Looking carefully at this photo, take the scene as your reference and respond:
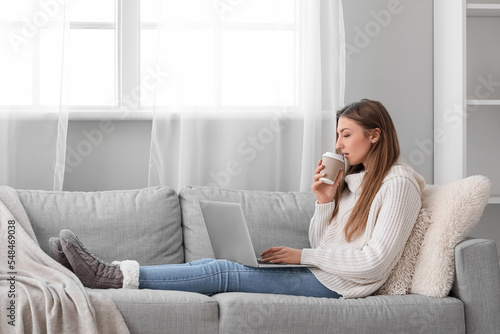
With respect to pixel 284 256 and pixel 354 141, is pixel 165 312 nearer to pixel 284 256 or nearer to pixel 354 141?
pixel 284 256

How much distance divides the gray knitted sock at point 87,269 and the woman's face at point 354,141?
2.96ft

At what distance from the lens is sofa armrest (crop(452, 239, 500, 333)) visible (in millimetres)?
2031

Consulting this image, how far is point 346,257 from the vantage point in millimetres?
2104

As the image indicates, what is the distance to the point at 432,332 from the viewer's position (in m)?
1.99

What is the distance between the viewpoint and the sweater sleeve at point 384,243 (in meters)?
2.06

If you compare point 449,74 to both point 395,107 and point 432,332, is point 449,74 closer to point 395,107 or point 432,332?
point 395,107

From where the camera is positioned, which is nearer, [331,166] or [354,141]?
[331,166]

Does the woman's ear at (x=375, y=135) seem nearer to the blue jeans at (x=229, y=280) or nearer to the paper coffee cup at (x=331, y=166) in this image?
the paper coffee cup at (x=331, y=166)

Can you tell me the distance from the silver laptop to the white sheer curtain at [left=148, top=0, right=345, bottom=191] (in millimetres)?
783

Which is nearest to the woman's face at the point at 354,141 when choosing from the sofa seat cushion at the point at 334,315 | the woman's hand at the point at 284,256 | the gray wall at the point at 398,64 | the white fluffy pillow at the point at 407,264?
the white fluffy pillow at the point at 407,264

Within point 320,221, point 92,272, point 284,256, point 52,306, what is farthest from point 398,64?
point 52,306

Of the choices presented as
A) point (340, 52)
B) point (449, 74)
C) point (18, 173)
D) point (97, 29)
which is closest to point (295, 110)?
point (340, 52)

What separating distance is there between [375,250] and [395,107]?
4.01ft

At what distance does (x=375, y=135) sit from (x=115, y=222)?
3.45 ft
